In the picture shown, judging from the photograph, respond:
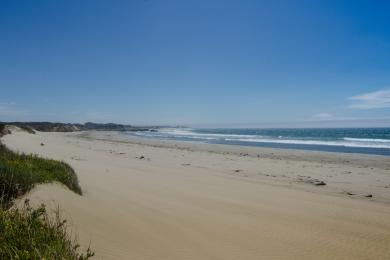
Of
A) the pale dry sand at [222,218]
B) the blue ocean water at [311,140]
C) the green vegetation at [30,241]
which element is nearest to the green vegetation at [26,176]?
the pale dry sand at [222,218]

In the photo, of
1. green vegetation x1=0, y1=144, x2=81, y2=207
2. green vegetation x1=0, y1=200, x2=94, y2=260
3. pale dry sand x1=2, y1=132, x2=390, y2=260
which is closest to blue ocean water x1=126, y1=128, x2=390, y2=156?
pale dry sand x1=2, y1=132, x2=390, y2=260

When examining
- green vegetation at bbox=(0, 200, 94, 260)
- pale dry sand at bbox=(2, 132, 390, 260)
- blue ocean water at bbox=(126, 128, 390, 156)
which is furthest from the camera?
blue ocean water at bbox=(126, 128, 390, 156)

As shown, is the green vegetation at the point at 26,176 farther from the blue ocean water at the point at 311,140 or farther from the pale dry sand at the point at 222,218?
the blue ocean water at the point at 311,140

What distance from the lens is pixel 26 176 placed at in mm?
6543

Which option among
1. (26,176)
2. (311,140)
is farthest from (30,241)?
(311,140)

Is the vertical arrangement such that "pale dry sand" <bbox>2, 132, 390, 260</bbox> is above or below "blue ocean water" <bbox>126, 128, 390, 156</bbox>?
below

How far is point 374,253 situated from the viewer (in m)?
5.72

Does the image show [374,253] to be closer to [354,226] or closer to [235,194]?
[354,226]

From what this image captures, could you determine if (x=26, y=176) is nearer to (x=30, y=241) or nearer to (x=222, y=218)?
(x=30, y=241)

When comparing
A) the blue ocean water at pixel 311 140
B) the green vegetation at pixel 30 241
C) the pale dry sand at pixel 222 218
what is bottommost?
the pale dry sand at pixel 222 218

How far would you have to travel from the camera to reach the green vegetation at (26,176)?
6023 millimetres

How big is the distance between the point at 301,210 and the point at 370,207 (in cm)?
202

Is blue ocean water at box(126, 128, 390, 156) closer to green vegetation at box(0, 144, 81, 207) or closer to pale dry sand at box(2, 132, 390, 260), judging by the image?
pale dry sand at box(2, 132, 390, 260)

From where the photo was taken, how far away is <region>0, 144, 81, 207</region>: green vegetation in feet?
19.8
